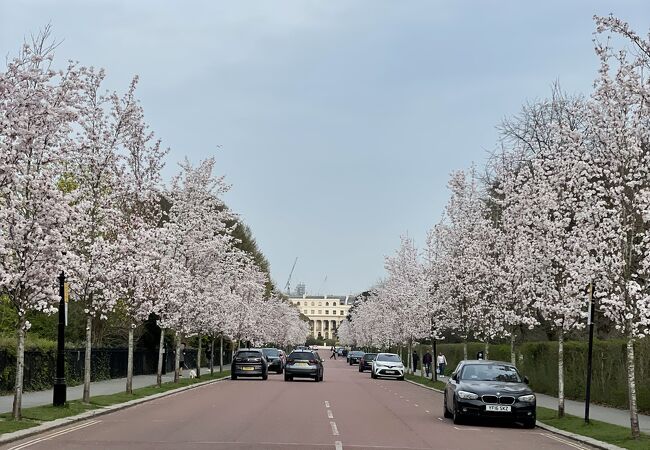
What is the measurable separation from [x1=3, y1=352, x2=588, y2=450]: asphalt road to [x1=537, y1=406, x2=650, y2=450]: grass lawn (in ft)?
2.32

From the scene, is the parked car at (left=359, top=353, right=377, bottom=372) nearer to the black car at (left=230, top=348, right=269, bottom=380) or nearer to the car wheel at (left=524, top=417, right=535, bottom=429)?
the black car at (left=230, top=348, right=269, bottom=380)

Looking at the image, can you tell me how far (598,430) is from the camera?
2044 cm

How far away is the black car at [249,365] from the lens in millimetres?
48031

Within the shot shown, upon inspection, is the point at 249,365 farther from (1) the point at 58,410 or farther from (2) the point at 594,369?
(1) the point at 58,410

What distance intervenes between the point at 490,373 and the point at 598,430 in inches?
119

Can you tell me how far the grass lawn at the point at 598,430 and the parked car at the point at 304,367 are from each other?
2187 cm

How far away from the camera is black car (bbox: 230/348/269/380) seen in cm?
4803

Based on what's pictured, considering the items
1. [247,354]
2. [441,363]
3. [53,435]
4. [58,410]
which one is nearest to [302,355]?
[247,354]

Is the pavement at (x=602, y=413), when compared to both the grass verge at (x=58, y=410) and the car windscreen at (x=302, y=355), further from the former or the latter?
the car windscreen at (x=302, y=355)

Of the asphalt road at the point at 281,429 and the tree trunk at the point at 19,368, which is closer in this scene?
the asphalt road at the point at 281,429

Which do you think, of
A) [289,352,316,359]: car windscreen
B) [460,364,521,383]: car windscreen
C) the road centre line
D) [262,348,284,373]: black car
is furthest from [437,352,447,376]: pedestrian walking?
the road centre line

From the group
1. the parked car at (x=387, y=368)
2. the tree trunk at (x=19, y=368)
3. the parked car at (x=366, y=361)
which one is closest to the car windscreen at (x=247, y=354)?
the parked car at (x=387, y=368)

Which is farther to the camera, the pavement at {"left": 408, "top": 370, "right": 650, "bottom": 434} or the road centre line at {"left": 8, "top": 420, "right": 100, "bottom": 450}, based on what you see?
the pavement at {"left": 408, "top": 370, "right": 650, "bottom": 434}

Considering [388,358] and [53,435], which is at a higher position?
[388,358]
